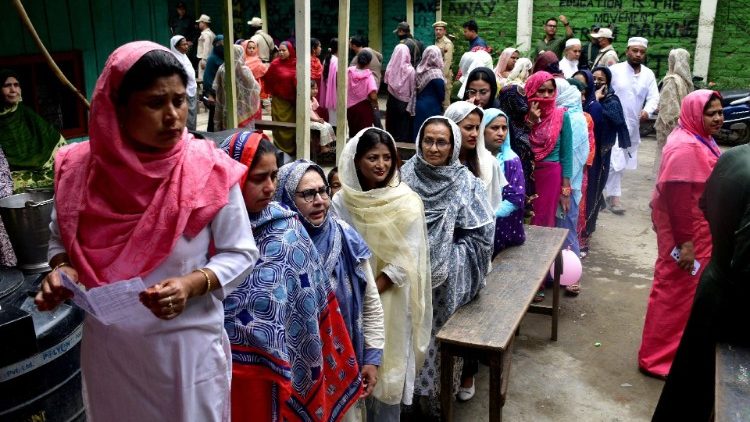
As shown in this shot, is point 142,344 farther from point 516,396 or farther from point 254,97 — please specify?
point 254,97

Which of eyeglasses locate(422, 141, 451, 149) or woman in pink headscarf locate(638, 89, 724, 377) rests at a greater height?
eyeglasses locate(422, 141, 451, 149)

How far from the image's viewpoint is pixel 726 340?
3.09 metres

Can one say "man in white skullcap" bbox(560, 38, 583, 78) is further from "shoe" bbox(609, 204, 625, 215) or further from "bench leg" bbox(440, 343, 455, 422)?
"bench leg" bbox(440, 343, 455, 422)

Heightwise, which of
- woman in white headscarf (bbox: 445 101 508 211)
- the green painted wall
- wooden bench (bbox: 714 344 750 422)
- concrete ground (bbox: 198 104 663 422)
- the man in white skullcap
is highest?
the green painted wall

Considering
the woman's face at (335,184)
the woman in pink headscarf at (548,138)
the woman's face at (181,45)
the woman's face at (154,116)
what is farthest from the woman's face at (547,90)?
the woman's face at (181,45)

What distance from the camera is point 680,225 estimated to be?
14.0ft

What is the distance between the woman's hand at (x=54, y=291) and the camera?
1.82 m

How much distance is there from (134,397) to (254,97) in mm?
7631

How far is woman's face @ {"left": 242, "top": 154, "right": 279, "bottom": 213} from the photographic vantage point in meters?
2.27

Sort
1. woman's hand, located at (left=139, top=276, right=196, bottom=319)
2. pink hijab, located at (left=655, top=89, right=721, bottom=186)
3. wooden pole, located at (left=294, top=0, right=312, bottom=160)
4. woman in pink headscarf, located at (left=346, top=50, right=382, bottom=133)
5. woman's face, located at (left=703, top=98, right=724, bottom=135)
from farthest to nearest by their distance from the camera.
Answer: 1. woman in pink headscarf, located at (left=346, top=50, right=382, bottom=133)
2. wooden pole, located at (left=294, top=0, right=312, bottom=160)
3. woman's face, located at (left=703, top=98, right=724, bottom=135)
4. pink hijab, located at (left=655, top=89, right=721, bottom=186)
5. woman's hand, located at (left=139, top=276, right=196, bottom=319)

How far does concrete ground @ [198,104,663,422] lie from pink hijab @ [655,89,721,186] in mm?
1357

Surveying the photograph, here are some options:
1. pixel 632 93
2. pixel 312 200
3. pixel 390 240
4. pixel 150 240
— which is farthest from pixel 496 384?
pixel 632 93

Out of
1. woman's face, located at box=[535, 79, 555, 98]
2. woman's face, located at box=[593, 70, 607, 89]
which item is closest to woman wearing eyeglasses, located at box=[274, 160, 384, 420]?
woman's face, located at box=[535, 79, 555, 98]

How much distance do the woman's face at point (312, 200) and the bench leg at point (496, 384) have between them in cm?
127
